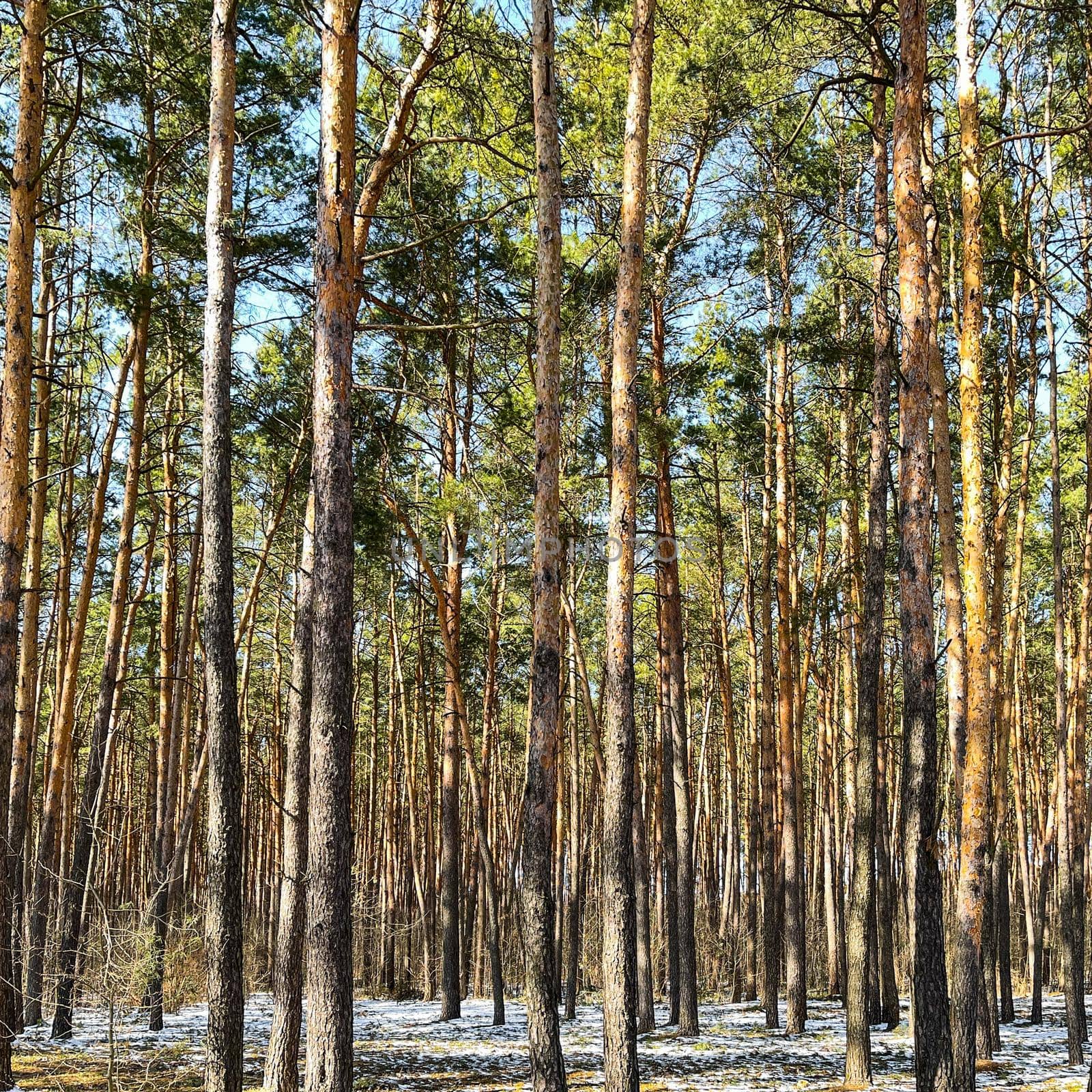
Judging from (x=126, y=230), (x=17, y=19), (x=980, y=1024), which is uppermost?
(x=17, y=19)

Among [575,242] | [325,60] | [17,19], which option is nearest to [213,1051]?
[325,60]

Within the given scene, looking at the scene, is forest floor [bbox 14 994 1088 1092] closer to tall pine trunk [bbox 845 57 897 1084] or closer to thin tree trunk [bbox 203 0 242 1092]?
thin tree trunk [bbox 203 0 242 1092]

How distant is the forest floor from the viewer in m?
9.62

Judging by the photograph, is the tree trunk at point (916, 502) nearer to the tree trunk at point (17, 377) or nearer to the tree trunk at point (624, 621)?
the tree trunk at point (624, 621)

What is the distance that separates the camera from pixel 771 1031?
14422 mm

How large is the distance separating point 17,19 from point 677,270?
916 cm

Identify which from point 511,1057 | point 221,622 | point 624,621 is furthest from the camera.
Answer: point 511,1057

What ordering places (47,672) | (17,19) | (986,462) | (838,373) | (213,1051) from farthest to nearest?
(47,672) → (838,373) → (986,462) → (17,19) → (213,1051)

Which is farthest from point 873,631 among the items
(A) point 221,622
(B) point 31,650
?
(B) point 31,650

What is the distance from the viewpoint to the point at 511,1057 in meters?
12.1

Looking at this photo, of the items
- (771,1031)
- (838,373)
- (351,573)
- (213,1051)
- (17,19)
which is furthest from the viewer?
(838,373)

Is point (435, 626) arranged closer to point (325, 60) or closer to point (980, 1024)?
point (980, 1024)

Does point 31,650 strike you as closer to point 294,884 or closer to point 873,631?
point 294,884

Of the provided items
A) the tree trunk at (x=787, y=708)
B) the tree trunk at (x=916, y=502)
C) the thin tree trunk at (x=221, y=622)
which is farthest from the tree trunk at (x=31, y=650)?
the tree trunk at (x=787, y=708)
